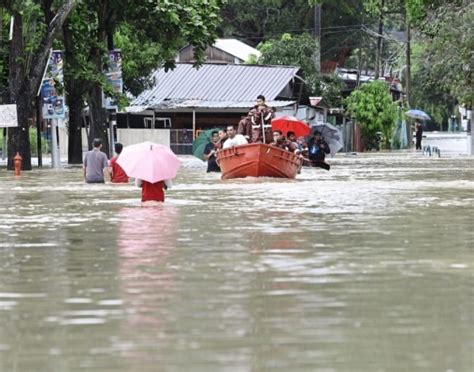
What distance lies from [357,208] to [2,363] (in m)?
15.2

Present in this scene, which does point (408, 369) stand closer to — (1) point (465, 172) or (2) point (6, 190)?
(2) point (6, 190)

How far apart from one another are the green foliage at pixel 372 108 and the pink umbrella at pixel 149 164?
5409 centimetres

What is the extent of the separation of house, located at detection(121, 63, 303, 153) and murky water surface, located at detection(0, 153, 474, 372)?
44.7 meters

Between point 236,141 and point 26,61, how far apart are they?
37.2 feet

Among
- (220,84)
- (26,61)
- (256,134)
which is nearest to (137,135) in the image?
(220,84)

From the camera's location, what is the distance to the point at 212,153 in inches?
1585

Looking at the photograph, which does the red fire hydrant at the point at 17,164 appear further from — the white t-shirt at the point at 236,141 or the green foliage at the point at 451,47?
the green foliage at the point at 451,47

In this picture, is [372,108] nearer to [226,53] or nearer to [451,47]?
[226,53]

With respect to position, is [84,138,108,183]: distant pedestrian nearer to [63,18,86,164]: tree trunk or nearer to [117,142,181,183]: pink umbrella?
[117,142,181,183]: pink umbrella

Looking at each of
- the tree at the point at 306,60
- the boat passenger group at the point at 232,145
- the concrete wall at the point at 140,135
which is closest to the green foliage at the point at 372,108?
the tree at the point at 306,60

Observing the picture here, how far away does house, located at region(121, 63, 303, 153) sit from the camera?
70125 mm

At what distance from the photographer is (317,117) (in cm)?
7756

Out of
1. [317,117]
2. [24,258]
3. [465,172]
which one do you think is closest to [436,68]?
[465,172]

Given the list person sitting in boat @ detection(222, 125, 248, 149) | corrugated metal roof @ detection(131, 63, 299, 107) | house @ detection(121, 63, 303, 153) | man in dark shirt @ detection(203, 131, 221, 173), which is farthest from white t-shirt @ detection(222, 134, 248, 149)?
corrugated metal roof @ detection(131, 63, 299, 107)
